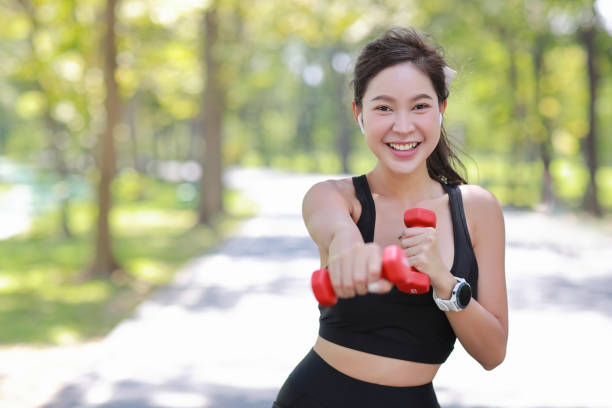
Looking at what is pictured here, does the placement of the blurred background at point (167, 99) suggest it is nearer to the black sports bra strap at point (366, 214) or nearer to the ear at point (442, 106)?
the ear at point (442, 106)

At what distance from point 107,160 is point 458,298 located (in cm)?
979

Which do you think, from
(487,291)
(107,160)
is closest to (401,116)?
(487,291)

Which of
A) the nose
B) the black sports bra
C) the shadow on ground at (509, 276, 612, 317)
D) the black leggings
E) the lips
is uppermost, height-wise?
the nose

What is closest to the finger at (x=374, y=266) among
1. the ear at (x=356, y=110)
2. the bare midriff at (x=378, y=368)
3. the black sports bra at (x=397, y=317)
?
the black sports bra at (x=397, y=317)

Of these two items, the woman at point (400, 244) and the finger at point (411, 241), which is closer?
the finger at point (411, 241)

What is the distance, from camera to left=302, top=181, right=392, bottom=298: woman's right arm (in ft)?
4.75

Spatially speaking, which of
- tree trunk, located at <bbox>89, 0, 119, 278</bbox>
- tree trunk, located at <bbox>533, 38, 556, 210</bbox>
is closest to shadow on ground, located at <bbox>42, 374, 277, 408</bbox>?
tree trunk, located at <bbox>89, 0, 119, 278</bbox>

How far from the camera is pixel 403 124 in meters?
1.96

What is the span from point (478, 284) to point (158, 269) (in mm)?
11082

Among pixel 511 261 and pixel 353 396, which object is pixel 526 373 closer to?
pixel 353 396

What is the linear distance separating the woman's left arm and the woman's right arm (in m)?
0.35

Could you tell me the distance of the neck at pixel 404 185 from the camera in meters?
2.16

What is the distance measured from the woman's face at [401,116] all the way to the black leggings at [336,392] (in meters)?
0.57

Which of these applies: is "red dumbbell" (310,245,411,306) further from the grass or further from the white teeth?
the grass
